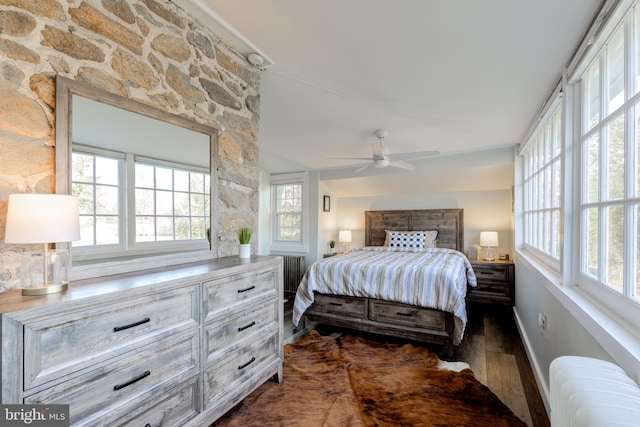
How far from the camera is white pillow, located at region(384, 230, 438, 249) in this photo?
16.5 feet

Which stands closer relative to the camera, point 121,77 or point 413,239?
point 121,77

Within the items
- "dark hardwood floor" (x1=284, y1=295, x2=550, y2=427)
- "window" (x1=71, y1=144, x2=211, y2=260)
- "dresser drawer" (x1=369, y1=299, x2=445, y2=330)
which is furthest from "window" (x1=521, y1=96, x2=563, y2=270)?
"window" (x1=71, y1=144, x2=211, y2=260)

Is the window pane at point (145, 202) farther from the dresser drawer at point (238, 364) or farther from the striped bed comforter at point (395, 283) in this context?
the striped bed comforter at point (395, 283)

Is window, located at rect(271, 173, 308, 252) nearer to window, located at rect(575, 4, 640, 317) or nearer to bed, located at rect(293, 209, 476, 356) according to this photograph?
bed, located at rect(293, 209, 476, 356)

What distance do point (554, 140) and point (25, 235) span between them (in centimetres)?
329

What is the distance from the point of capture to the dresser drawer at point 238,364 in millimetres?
1678

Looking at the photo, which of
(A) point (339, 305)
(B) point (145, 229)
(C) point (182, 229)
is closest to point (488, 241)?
(A) point (339, 305)

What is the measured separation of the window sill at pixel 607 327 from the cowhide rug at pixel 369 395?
0.87 meters

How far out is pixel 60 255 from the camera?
1.27 m

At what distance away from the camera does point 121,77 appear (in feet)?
5.32

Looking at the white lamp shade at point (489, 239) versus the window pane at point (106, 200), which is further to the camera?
the white lamp shade at point (489, 239)

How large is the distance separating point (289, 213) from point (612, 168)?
4.95 meters

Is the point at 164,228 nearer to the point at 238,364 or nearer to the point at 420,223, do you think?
the point at 238,364

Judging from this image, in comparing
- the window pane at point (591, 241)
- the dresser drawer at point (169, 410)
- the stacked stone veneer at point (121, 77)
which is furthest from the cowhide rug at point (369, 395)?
the stacked stone veneer at point (121, 77)
